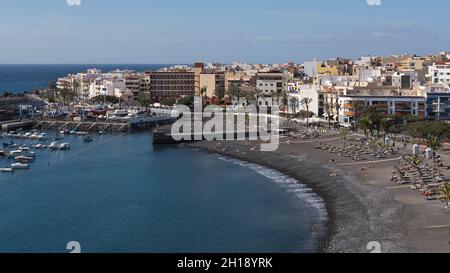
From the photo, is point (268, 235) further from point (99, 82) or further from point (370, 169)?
point (99, 82)

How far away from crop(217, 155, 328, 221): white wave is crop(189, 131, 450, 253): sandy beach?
296mm

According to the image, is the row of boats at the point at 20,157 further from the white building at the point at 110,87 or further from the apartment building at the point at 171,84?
the white building at the point at 110,87

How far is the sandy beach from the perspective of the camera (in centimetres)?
→ 1681

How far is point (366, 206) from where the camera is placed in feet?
69.6

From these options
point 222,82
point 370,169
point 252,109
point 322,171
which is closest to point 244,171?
point 322,171

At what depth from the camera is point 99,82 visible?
73938 mm

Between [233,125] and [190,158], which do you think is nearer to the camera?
[190,158]

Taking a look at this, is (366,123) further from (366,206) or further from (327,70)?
(327,70)

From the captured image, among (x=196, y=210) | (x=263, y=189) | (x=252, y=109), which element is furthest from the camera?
(x=252, y=109)

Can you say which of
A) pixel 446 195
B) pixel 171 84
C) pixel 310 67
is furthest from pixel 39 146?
pixel 310 67

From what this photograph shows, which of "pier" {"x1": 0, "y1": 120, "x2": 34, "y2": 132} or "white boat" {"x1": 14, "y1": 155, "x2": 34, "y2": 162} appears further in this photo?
"pier" {"x1": 0, "y1": 120, "x2": 34, "y2": 132}

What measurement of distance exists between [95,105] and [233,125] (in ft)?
78.9

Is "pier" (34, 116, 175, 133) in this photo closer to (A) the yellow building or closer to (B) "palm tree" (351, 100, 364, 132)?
(A) the yellow building

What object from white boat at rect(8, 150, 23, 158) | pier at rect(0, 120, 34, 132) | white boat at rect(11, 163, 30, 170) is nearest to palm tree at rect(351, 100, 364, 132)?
white boat at rect(11, 163, 30, 170)
